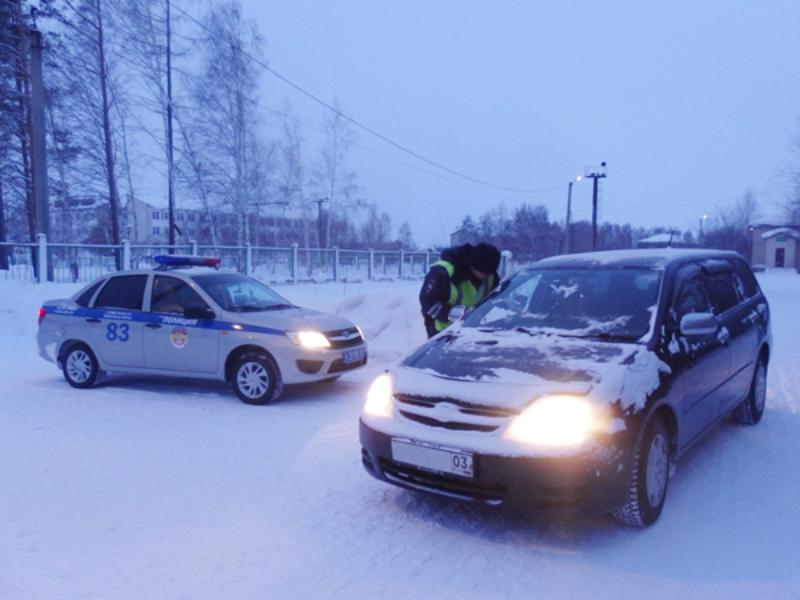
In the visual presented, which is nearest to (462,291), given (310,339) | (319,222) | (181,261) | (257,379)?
(310,339)

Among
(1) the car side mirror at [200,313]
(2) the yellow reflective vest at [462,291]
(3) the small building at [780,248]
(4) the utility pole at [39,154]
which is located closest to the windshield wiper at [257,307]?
(1) the car side mirror at [200,313]

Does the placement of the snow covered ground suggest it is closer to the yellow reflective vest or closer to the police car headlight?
the police car headlight

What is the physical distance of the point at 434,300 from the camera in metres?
6.10

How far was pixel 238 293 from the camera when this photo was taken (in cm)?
739

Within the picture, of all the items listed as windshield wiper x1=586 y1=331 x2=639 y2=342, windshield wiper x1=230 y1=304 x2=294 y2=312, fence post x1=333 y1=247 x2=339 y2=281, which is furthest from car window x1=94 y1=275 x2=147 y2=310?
fence post x1=333 y1=247 x2=339 y2=281

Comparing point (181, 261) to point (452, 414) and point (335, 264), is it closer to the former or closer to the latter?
point (452, 414)

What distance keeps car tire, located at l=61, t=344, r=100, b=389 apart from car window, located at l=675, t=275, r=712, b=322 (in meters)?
6.51

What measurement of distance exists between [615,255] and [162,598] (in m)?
3.95

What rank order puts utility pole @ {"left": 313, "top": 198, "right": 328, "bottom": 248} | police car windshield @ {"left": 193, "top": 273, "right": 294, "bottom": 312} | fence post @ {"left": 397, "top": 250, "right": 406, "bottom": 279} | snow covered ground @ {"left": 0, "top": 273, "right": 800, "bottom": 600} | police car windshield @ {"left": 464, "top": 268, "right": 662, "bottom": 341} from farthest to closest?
1. utility pole @ {"left": 313, "top": 198, "right": 328, "bottom": 248}
2. fence post @ {"left": 397, "top": 250, "right": 406, "bottom": 279}
3. police car windshield @ {"left": 193, "top": 273, "right": 294, "bottom": 312}
4. police car windshield @ {"left": 464, "top": 268, "right": 662, "bottom": 341}
5. snow covered ground @ {"left": 0, "top": 273, "right": 800, "bottom": 600}

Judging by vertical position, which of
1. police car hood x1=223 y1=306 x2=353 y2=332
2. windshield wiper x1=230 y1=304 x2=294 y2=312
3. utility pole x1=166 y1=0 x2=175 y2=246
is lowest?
police car hood x1=223 y1=306 x2=353 y2=332

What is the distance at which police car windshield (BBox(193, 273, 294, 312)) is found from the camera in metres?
7.11

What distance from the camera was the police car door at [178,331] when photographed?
6.88 m

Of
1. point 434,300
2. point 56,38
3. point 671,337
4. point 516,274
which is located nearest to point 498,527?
point 671,337

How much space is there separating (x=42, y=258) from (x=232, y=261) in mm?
4830
